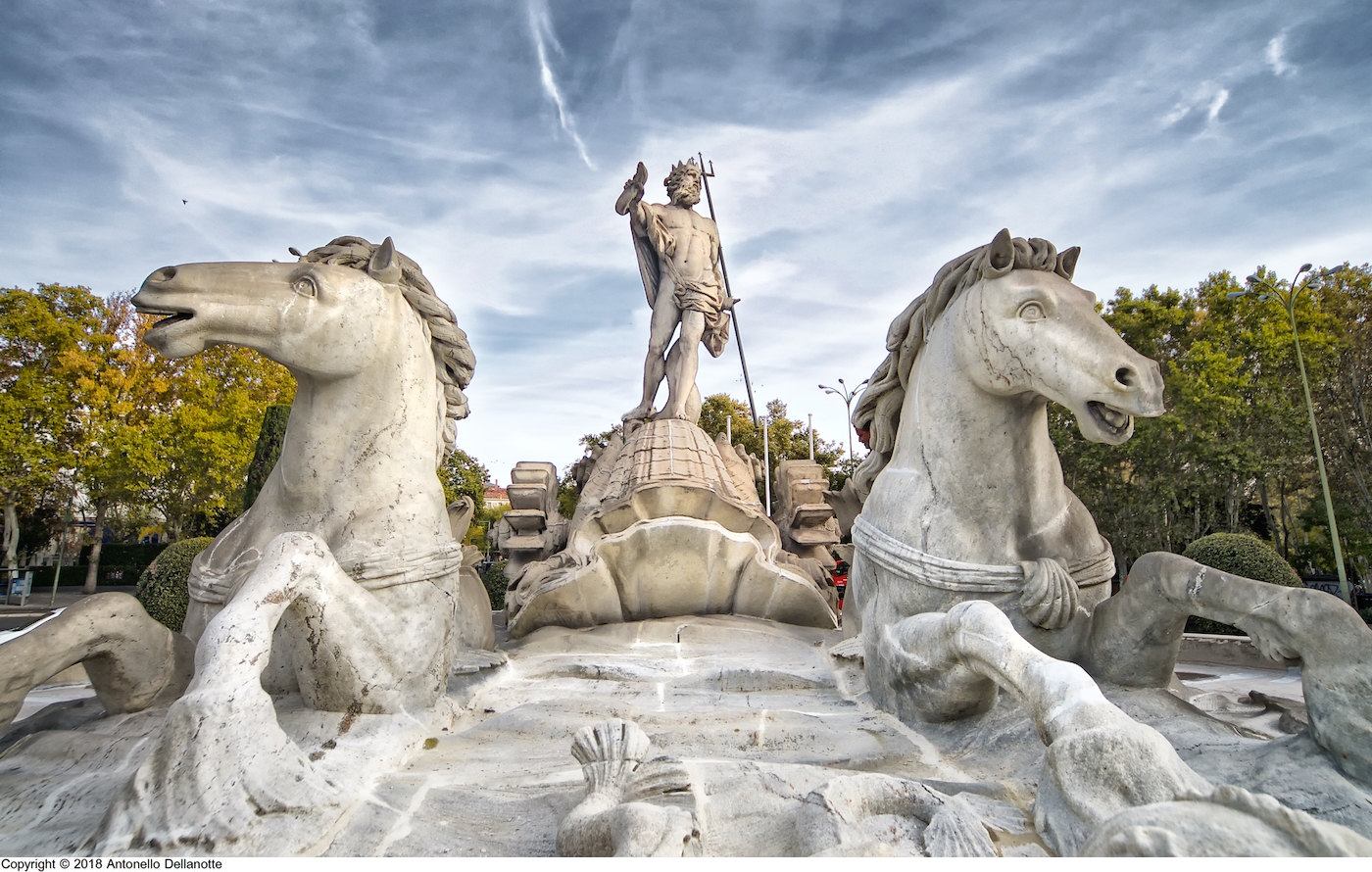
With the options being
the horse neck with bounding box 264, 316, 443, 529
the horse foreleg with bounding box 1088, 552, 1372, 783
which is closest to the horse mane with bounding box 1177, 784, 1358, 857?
the horse foreleg with bounding box 1088, 552, 1372, 783

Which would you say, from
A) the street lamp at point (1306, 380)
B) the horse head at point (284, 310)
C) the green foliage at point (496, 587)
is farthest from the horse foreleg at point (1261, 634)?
the street lamp at point (1306, 380)

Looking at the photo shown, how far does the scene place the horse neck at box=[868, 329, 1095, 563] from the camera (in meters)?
2.91

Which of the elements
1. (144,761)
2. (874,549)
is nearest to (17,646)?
(144,761)

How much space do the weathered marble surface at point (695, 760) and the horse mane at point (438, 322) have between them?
115cm

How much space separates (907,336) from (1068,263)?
2.16 ft

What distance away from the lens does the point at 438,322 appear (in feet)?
10.6

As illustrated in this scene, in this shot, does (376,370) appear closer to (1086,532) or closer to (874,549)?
(874,549)

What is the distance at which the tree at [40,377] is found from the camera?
65.5 feet

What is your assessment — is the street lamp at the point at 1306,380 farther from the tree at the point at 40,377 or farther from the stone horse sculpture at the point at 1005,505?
the tree at the point at 40,377

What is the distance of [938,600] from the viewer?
2846 mm

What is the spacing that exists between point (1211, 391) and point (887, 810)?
1990cm

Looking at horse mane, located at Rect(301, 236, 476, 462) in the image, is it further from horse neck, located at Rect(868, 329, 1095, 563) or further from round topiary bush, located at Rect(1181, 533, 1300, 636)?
round topiary bush, located at Rect(1181, 533, 1300, 636)

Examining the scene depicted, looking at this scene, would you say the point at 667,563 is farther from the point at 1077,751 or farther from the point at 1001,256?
the point at 1077,751
